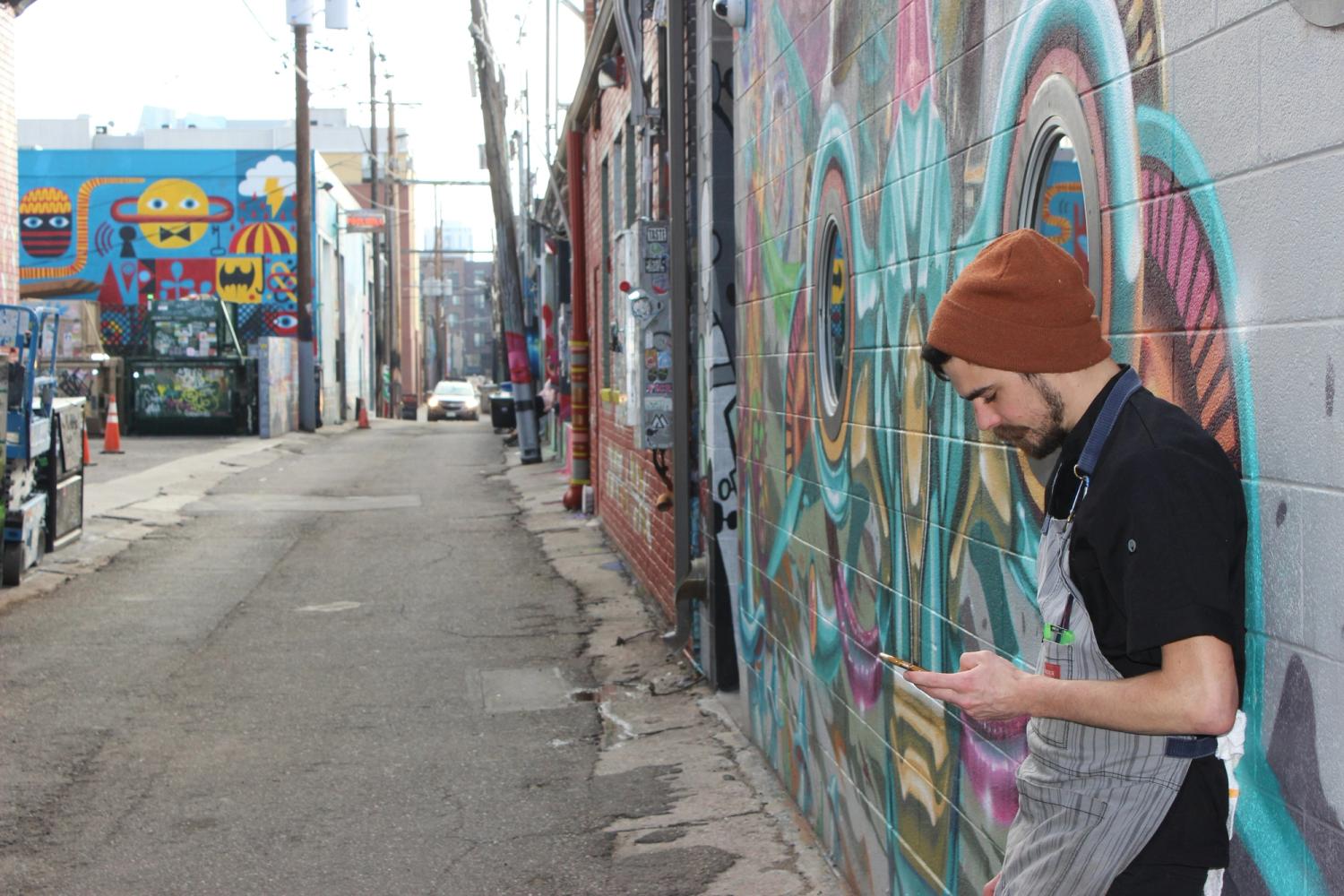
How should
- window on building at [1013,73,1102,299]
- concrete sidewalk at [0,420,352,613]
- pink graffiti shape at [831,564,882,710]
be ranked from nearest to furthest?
window on building at [1013,73,1102,299] → pink graffiti shape at [831,564,882,710] → concrete sidewalk at [0,420,352,613]

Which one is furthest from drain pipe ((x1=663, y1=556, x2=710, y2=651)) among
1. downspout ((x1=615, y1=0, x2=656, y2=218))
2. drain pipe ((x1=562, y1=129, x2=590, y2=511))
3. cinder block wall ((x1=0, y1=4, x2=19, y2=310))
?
cinder block wall ((x1=0, y1=4, x2=19, y2=310))

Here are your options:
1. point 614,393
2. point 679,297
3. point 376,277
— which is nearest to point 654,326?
point 679,297

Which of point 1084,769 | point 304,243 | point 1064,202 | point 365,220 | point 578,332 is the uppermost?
point 365,220

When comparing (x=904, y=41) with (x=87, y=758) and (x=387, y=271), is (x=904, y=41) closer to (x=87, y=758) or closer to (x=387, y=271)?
(x=87, y=758)

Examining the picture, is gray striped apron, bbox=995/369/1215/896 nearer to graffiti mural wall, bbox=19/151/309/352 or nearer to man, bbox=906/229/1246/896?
man, bbox=906/229/1246/896

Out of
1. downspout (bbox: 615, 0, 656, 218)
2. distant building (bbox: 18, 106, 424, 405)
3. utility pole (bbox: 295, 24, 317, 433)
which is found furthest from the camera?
distant building (bbox: 18, 106, 424, 405)

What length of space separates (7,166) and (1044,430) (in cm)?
1691

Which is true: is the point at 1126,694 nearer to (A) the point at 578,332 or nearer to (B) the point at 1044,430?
(B) the point at 1044,430

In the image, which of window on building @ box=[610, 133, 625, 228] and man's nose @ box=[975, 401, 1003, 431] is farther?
window on building @ box=[610, 133, 625, 228]

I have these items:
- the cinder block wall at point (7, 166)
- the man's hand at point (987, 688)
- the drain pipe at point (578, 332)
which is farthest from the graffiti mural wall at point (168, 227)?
the man's hand at point (987, 688)

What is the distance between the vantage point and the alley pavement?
17.9ft

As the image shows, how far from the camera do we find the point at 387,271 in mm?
70312

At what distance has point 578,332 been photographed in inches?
678

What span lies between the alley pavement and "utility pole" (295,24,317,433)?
23703 millimetres
